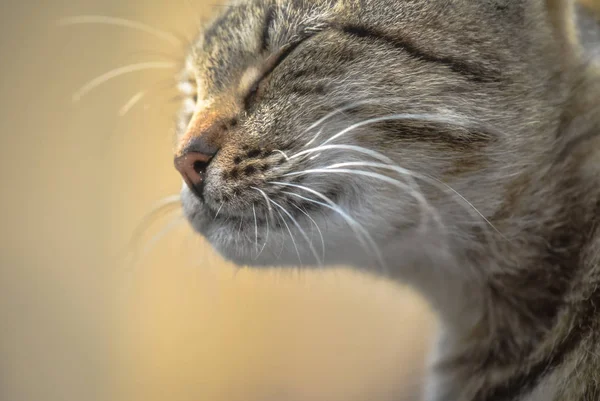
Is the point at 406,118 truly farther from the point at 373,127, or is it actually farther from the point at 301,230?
the point at 301,230

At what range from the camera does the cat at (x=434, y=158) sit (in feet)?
2.06

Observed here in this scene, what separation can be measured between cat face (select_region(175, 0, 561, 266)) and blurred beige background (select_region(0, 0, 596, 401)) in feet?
1.48

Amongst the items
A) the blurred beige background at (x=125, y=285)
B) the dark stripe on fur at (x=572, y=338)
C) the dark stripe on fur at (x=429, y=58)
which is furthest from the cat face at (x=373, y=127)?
the blurred beige background at (x=125, y=285)

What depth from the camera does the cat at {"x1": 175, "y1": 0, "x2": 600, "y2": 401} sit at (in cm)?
63

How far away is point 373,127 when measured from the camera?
62 centimetres

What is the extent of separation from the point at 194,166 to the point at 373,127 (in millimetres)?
214

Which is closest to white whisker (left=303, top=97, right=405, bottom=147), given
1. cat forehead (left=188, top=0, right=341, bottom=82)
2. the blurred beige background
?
cat forehead (left=188, top=0, right=341, bottom=82)

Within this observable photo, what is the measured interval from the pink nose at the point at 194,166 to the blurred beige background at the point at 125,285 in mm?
450

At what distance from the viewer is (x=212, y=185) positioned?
2.13ft

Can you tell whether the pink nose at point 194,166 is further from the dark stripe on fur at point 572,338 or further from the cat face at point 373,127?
the dark stripe on fur at point 572,338

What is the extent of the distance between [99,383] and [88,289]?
20 cm

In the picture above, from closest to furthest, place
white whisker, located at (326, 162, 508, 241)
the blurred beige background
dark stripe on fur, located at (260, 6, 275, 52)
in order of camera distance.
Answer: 1. white whisker, located at (326, 162, 508, 241)
2. dark stripe on fur, located at (260, 6, 275, 52)
3. the blurred beige background

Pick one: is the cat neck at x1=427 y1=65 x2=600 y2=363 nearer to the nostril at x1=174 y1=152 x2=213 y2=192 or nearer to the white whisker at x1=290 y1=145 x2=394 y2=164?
the white whisker at x1=290 y1=145 x2=394 y2=164

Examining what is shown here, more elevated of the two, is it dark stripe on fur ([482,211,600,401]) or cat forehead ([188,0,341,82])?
cat forehead ([188,0,341,82])
